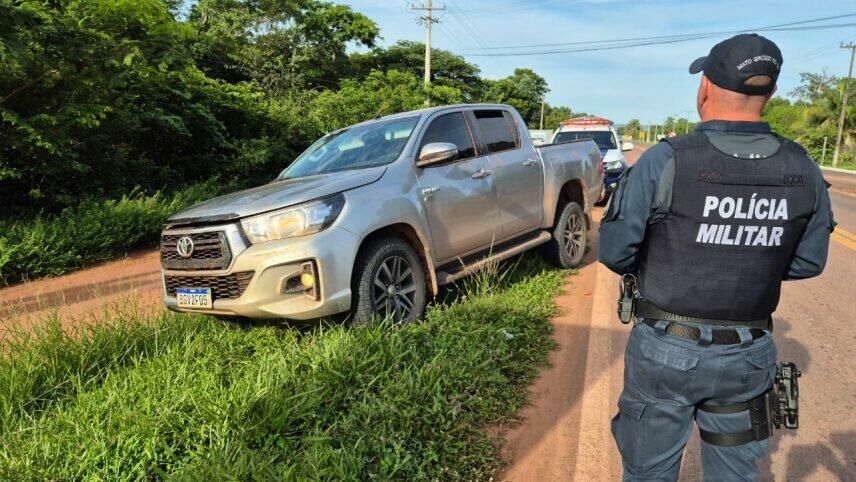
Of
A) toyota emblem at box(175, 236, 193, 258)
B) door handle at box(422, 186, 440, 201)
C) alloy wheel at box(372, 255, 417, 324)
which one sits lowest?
alloy wheel at box(372, 255, 417, 324)

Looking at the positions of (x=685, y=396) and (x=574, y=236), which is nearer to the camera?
(x=685, y=396)

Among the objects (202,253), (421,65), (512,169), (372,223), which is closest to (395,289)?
(372,223)

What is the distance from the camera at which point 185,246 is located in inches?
151

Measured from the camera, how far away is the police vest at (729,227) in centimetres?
171

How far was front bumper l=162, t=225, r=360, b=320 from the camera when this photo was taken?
3.53m

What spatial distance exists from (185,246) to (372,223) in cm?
131

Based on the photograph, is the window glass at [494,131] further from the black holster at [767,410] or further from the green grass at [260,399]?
the black holster at [767,410]

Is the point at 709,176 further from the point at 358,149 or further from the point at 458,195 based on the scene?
the point at 358,149

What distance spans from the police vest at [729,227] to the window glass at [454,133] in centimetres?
320

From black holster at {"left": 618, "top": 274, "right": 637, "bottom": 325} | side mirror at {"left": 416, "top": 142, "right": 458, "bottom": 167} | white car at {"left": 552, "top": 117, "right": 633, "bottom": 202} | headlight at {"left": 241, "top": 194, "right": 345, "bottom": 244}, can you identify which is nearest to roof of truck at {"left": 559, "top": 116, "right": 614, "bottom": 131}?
white car at {"left": 552, "top": 117, "right": 633, "bottom": 202}

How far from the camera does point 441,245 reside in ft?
14.9

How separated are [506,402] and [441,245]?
5.17ft

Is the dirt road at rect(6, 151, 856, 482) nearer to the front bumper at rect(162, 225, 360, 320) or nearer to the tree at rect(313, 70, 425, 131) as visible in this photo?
the front bumper at rect(162, 225, 360, 320)

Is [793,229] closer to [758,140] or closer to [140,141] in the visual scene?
[758,140]
